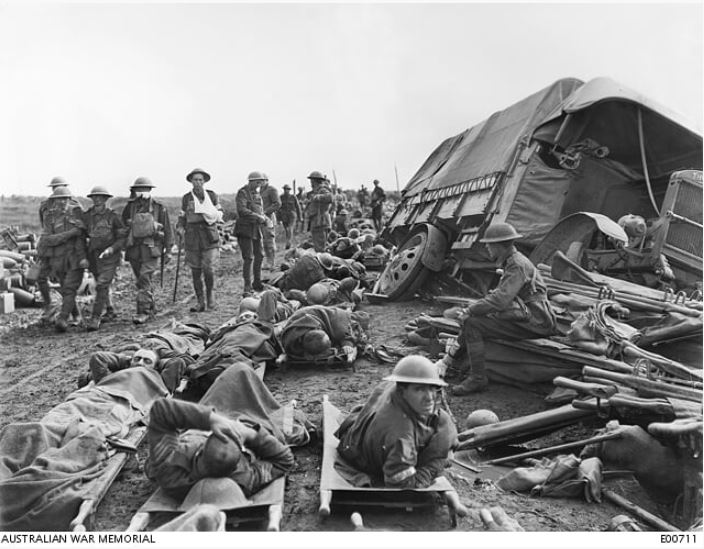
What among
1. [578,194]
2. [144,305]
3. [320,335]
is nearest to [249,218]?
[144,305]

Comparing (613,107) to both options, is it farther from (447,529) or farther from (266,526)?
(266,526)

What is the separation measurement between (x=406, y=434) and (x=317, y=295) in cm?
573

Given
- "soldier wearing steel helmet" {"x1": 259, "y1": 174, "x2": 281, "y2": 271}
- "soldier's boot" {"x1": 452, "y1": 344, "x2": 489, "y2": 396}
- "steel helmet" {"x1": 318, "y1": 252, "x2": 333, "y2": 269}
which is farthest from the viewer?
"soldier wearing steel helmet" {"x1": 259, "y1": 174, "x2": 281, "y2": 271}

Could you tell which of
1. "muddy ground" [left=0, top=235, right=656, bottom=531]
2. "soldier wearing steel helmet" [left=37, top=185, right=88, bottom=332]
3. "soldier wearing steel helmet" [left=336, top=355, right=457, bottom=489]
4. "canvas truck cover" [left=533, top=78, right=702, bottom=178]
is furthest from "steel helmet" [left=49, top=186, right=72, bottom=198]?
"canvas truck cover" [left=533, top=78, right=702, bottom=178]

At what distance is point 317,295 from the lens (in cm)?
926

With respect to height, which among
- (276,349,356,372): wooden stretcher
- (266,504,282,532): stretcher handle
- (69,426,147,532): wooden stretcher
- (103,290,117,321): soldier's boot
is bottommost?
(103,290,117,321): soldier's boot

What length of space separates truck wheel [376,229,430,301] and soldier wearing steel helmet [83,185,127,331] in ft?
14.4

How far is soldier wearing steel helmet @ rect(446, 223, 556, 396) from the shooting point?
5.80 m

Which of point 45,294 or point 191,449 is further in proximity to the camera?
point 45,294

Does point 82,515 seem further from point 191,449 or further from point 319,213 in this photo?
point 319,213

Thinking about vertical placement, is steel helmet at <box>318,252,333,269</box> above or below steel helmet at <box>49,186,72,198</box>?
below

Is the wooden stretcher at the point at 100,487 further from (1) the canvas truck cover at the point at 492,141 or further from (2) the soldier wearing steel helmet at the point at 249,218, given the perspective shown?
(1) the canvas truck cover at the point at 492,141

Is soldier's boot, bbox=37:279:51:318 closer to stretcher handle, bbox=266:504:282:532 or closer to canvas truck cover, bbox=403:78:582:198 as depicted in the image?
canvas truck cover, bbox=403:78:582:198
